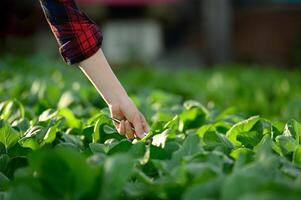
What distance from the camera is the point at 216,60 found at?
13.6 m

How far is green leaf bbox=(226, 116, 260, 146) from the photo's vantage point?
100 inches

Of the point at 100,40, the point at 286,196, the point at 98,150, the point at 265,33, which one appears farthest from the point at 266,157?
the point at 265,33

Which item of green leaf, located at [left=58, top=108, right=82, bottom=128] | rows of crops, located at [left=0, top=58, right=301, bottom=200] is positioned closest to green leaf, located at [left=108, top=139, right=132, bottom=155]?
rows of crops, located at [left=0, top=58, right=301, bottom=200]

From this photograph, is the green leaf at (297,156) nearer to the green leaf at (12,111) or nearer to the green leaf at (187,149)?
the green leaf at (187,149)

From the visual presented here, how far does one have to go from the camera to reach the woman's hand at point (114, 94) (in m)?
2.40

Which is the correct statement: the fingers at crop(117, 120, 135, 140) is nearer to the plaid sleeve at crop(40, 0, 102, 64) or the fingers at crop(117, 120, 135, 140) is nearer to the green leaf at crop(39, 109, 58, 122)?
the plaid sleeve at crop(40, 0, 102, 64)

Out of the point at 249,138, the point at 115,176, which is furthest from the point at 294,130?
the point at 115,176

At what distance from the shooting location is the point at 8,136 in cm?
247

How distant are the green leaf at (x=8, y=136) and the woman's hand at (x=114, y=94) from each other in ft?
1.10

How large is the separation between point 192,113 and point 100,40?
754 millimetres

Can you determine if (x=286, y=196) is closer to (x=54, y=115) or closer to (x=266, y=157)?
(x=266, y=157)

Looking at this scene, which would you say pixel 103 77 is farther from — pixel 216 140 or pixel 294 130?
pixel 294 130

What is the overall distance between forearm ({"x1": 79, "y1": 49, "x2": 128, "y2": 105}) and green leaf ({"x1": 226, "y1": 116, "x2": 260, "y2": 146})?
431mm

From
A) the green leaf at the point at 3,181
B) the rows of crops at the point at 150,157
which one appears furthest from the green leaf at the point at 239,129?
the green leaf at the point at 3,181
